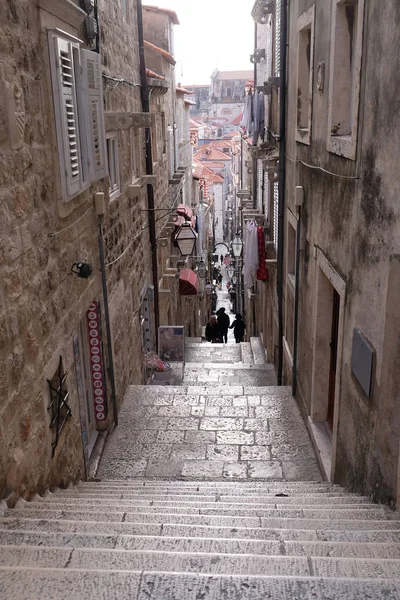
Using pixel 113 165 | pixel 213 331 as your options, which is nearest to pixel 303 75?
pixel 113 165

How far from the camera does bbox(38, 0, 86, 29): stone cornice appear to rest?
4.58 meters

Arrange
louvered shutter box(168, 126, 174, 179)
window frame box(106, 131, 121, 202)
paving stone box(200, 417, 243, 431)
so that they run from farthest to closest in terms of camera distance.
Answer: louvered shutter box(168, 126, 174, 179) → window frame box(106, 131, 121, 202) → paving stone box(200, 417, 243, 431)

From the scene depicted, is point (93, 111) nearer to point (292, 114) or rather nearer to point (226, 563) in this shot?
point (292, 114)

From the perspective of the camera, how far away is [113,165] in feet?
27.0

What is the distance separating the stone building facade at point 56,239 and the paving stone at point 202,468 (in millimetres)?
1132

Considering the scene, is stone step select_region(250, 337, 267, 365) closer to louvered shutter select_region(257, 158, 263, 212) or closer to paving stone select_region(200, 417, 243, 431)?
louvered shutter select_region(257, 158, 263, 212)

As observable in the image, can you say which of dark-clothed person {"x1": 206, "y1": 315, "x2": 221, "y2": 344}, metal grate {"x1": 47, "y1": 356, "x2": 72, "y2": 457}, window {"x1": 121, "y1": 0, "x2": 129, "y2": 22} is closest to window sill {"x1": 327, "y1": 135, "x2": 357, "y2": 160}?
metal grate {"x1": 47, "y1": 356, "x2": 72, "y2": 457}

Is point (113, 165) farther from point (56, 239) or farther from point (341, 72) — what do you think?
point (341, 72)

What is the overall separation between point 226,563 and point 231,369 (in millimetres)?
9334

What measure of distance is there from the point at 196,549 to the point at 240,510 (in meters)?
1.17

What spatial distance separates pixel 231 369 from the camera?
1195 centimetres

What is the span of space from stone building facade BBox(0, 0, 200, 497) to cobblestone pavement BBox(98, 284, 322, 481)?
414 millimetres

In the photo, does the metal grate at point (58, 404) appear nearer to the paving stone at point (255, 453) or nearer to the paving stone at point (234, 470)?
the paving stone at point (234, 470)

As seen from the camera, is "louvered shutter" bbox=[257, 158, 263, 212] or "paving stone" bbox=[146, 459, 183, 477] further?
"louvered shutter" bbox=[257, 158, 263, 212]
